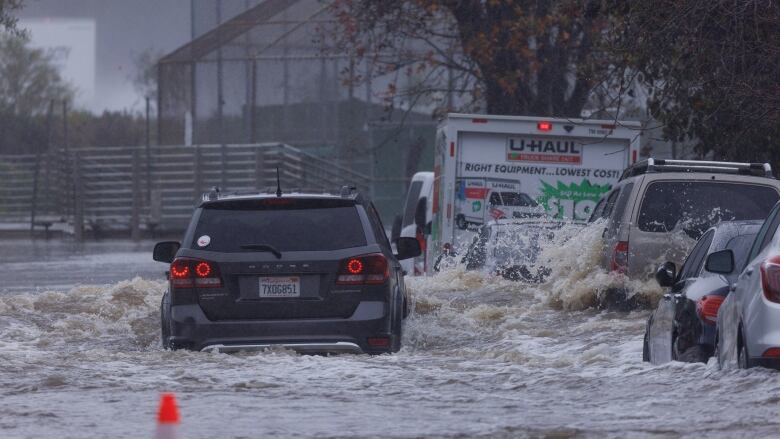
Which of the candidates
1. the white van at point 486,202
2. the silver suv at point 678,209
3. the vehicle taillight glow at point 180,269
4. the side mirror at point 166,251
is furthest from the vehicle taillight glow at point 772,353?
the white van at point 486,202

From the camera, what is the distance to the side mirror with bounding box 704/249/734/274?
9227mm

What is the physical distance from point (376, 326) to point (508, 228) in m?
7.69

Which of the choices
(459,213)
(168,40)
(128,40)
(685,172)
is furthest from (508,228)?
(128,40)

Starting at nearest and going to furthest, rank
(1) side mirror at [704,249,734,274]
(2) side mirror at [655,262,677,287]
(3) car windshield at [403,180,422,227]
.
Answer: (1) side mirror at [704,249,734,274] < (2) side mirror at [655,262,677,287] < (3) car windshield at [403,180,422,227]

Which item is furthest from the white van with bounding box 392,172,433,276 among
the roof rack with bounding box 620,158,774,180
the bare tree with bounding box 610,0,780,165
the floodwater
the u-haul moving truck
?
the roof rack with bounding box 620,158,774,180

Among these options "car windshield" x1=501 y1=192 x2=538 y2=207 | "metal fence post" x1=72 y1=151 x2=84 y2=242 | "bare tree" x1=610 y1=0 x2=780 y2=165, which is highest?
"bare tree" x1=610 y1=0 x2=780 y2=165

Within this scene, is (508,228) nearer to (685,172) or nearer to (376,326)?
(685,172)

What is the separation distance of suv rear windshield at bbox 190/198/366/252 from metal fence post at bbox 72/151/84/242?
102 ft

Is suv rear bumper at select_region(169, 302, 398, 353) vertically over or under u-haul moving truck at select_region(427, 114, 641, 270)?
under

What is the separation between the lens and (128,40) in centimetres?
8269

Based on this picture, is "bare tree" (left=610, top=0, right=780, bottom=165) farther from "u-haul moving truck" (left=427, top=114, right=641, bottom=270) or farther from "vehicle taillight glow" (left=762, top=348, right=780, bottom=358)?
"vehicle taillight glow" (left=762, top=348, right=780, bottom=358)

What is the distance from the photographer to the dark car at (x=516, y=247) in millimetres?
17781

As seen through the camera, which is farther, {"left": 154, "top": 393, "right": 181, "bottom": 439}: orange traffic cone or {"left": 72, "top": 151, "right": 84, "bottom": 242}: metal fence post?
{"left": 72, "top": 151, "right": 84, "bottom": 242}: metal fence post

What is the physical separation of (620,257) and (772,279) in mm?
5414
